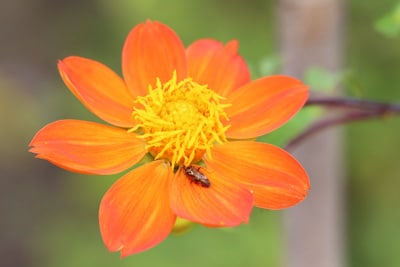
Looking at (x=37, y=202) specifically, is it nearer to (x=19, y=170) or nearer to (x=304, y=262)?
(x=19, y=170)

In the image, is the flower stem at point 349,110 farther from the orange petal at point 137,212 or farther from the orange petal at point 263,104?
the orange petal at point 137,212

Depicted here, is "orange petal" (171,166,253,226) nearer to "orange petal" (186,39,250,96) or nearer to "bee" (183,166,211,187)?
"bee" (183,166,211,187)

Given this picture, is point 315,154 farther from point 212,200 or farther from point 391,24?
point 212,200

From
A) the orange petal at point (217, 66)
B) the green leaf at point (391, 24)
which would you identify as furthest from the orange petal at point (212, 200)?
the green leaf at point (391, 24)

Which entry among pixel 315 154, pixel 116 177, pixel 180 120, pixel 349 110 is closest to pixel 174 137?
pixel 180 120

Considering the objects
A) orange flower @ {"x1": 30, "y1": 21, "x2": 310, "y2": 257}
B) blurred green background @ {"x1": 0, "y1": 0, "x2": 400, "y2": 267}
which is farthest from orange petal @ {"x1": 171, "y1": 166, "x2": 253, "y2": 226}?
blurred green background @ {"x1": 0, "y1": 0, "x2": 400, "y2": 267}

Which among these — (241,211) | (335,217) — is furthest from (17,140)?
(241,211)
